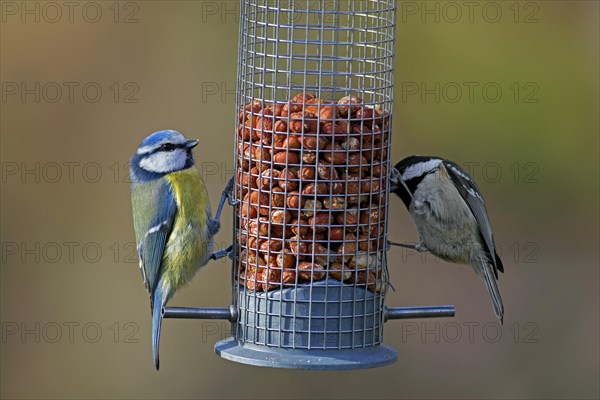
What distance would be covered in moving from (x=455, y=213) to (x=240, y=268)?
57.3 inches

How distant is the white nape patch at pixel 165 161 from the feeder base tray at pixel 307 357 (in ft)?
3.58

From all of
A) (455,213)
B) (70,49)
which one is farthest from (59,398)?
(455,213)

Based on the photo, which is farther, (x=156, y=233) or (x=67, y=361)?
(x=67, y=361)

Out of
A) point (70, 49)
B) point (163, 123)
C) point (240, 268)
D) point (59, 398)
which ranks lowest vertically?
point (59, 398)

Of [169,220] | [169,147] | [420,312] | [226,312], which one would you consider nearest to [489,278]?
[420,312]

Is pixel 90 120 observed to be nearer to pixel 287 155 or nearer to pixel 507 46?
pixel 507 46

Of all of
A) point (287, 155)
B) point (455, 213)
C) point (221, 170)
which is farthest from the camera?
point (221, 170)

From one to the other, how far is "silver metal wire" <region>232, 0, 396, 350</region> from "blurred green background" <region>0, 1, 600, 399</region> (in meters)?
3.46

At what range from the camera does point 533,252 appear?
9.43 meters

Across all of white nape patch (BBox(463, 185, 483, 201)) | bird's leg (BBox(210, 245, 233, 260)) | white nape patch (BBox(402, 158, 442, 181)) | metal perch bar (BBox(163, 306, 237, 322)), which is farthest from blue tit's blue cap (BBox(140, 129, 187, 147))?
white nape patch (BBox(463, 185, 483, 201))

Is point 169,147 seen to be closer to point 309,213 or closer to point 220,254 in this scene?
point 220,254

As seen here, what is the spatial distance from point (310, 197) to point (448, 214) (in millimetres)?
1284

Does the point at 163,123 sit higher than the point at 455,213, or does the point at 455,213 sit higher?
the point at 163,123

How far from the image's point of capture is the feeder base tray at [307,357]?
521 cm
